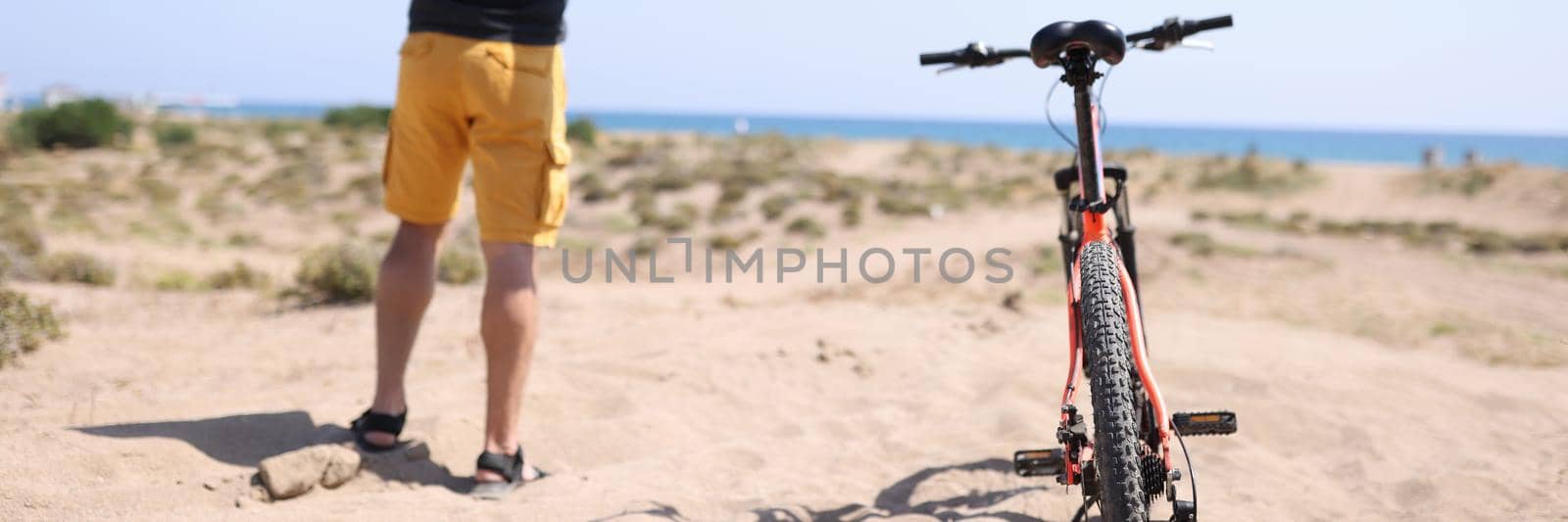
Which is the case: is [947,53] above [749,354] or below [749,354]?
above

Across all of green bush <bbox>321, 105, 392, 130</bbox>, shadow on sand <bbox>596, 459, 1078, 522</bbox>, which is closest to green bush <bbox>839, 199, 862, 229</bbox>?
shadow on sand <bbox>596, 459, 1078, 522</bbox>

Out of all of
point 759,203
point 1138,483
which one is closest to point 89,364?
point 1138,483

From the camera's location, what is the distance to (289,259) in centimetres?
870

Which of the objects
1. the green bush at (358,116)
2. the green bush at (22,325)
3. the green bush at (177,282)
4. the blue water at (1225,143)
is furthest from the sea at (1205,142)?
the green bush at (358,116)

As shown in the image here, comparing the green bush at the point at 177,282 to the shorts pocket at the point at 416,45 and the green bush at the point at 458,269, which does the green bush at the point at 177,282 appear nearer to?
the green bush at the point at 458,269

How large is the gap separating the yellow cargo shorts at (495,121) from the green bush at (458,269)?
4.40 metres

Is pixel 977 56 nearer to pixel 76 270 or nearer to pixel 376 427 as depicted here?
pixel 376 427

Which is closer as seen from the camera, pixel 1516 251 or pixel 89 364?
pixel 89 364

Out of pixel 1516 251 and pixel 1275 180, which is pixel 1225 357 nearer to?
pixel 1516 251

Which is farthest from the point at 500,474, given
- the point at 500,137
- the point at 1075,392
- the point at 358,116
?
the point at 358,116

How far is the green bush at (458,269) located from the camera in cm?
704

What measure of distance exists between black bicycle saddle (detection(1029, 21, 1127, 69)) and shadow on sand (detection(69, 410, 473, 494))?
1.95 meters

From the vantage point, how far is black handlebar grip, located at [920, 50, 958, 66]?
2.63 meters

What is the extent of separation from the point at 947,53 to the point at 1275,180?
18.9 metres
